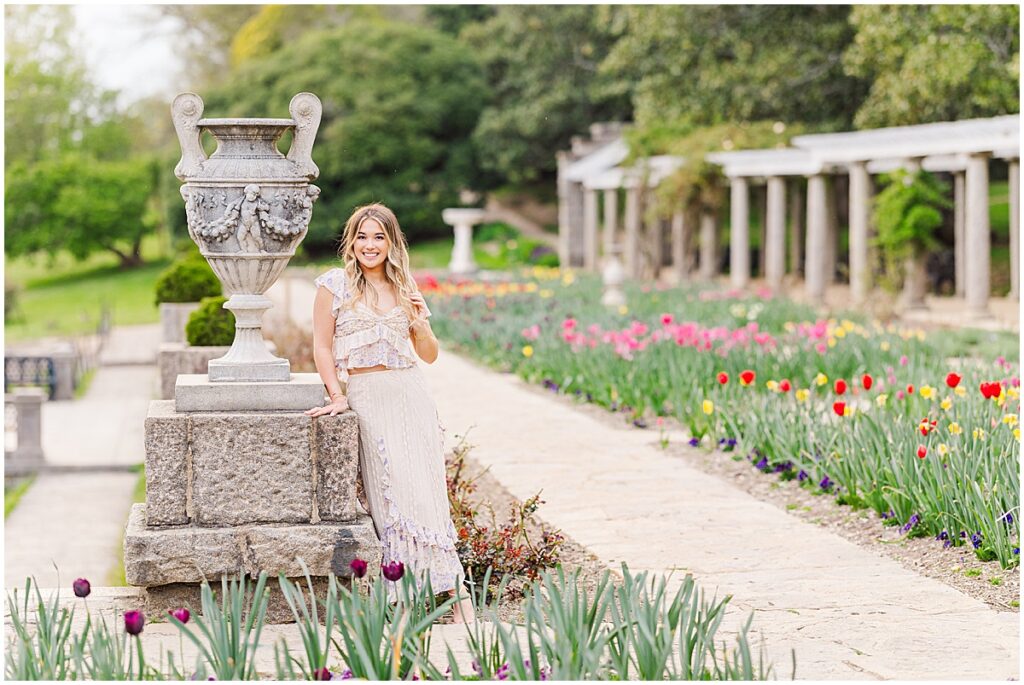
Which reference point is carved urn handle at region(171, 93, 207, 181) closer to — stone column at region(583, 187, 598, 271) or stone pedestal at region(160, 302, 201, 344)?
stone pedestal at region(160, 302, 201, 344)

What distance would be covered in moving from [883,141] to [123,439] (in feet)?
32.8

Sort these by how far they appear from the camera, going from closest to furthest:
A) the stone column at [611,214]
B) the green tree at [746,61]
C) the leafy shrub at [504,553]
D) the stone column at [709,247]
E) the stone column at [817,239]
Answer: the leafy shrub at [504,553]
the stone column at [817,239]
the green tree at [746,61]
the stone column at [709,247]
the stone column at [611,214]

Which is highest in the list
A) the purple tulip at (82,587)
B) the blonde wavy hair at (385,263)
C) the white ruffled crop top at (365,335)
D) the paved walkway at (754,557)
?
the blonde wavy hair at (385,263)

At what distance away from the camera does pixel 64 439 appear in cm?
1366

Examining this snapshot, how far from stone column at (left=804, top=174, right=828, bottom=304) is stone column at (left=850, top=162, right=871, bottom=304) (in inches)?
22.3

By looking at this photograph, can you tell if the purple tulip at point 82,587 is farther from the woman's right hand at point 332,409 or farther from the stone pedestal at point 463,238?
the stone pedestal at point 463,238

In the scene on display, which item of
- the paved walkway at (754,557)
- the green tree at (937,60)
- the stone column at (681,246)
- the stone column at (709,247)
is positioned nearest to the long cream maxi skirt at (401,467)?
the paved walkway at (754,557)

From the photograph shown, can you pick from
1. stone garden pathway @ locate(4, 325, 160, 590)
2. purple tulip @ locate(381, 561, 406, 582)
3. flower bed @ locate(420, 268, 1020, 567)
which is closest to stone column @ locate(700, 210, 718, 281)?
flower bed @ locate(420, 268, 1020, 567)

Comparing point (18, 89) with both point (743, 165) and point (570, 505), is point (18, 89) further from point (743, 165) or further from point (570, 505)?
point (570, 505)

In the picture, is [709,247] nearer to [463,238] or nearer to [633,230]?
[633,230]

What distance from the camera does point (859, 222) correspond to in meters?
19.5

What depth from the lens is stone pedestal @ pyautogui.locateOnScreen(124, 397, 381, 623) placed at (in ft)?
15.6

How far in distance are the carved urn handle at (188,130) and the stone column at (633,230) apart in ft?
75.1

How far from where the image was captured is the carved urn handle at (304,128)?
5039 mm
